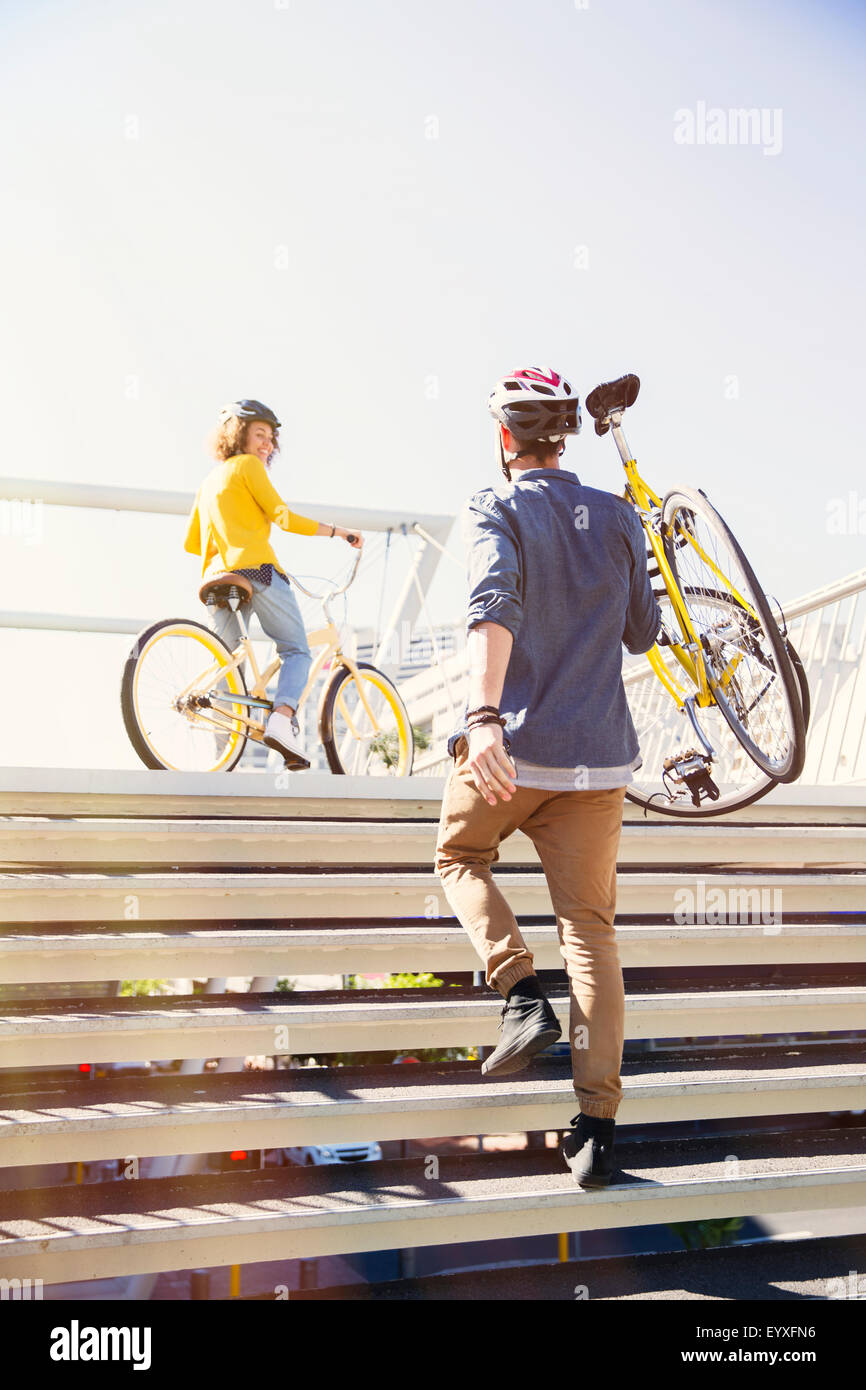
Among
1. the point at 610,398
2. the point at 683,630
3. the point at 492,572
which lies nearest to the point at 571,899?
the point at 492,572

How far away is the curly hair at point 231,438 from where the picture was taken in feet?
14.5

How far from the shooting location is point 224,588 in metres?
4.41

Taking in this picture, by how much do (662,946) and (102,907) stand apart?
1.60 meters

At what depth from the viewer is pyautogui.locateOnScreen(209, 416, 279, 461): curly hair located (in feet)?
14.5

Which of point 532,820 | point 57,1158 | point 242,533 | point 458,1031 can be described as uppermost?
point 242,533

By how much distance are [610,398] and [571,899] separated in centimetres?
219

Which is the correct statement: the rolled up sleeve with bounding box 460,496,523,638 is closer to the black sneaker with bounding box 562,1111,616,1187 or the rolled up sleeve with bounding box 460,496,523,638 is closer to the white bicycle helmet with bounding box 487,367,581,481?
the white bicycle helmet with bounding box 487,367,581,481

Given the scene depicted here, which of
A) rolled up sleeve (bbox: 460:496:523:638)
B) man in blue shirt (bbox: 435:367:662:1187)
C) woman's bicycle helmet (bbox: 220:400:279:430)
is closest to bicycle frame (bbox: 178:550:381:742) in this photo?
woman's bicycle helmet (bbox: 220:400:279:430)

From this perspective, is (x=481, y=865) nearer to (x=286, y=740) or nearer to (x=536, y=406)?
(x=536, y=406)

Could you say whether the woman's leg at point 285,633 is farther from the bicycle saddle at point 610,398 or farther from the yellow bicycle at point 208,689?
the bicycle saddle at point 610,398

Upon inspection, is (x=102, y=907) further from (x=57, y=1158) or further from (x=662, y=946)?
(x=662, y=946)
